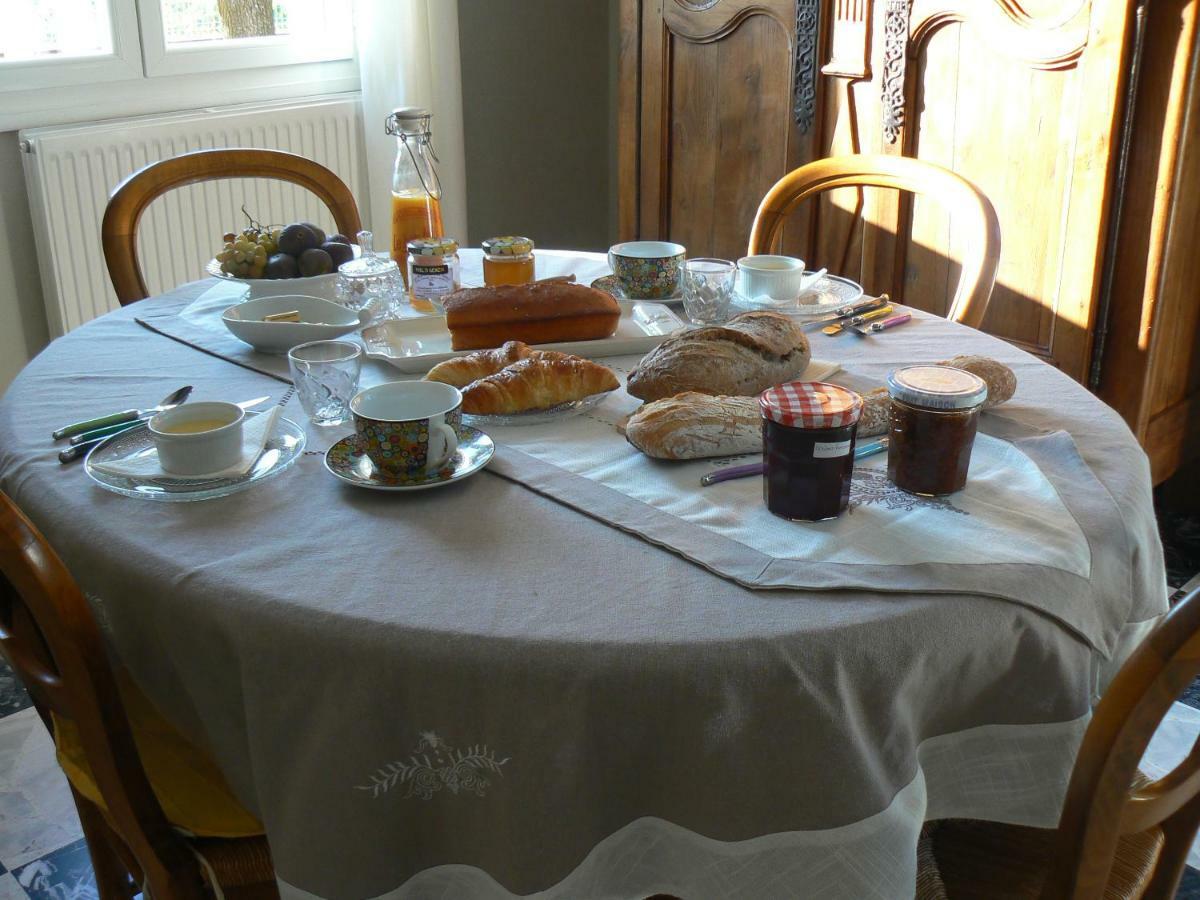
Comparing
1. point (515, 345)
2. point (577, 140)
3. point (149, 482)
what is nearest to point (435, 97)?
point (577, 140)

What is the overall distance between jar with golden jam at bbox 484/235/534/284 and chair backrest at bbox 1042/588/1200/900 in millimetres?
1011

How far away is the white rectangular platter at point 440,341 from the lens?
4.61 feet

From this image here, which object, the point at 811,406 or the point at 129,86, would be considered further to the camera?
the point at 129,86

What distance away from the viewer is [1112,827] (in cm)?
89

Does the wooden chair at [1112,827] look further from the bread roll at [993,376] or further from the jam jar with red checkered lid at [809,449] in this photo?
the bread roll at [993,376]

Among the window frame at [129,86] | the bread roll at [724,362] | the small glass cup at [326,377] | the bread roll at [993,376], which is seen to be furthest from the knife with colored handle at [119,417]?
the window frame at [129,86]

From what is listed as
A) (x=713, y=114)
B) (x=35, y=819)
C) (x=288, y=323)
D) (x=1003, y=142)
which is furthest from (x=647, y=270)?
(x=713, y=114)

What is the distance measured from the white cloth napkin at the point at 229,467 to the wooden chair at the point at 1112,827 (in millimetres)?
728

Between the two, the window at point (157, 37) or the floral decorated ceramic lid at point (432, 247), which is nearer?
the floral decorated ceramic lid at point (432, 247)

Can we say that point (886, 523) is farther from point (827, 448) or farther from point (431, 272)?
point (431, 272)

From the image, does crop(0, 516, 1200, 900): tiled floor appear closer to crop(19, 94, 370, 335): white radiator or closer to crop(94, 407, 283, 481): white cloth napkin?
crop(94, 407, 283, 481): white cloth napkin

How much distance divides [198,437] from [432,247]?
604mm

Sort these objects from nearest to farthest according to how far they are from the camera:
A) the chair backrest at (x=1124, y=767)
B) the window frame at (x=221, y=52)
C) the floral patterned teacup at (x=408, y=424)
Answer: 1. the chair backrest at (x=1124, y=767)
2. the floral patterned teacup at (x=408, y=424)
3. the window frame at (x=221, y=52)

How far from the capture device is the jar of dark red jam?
1.01 metres
